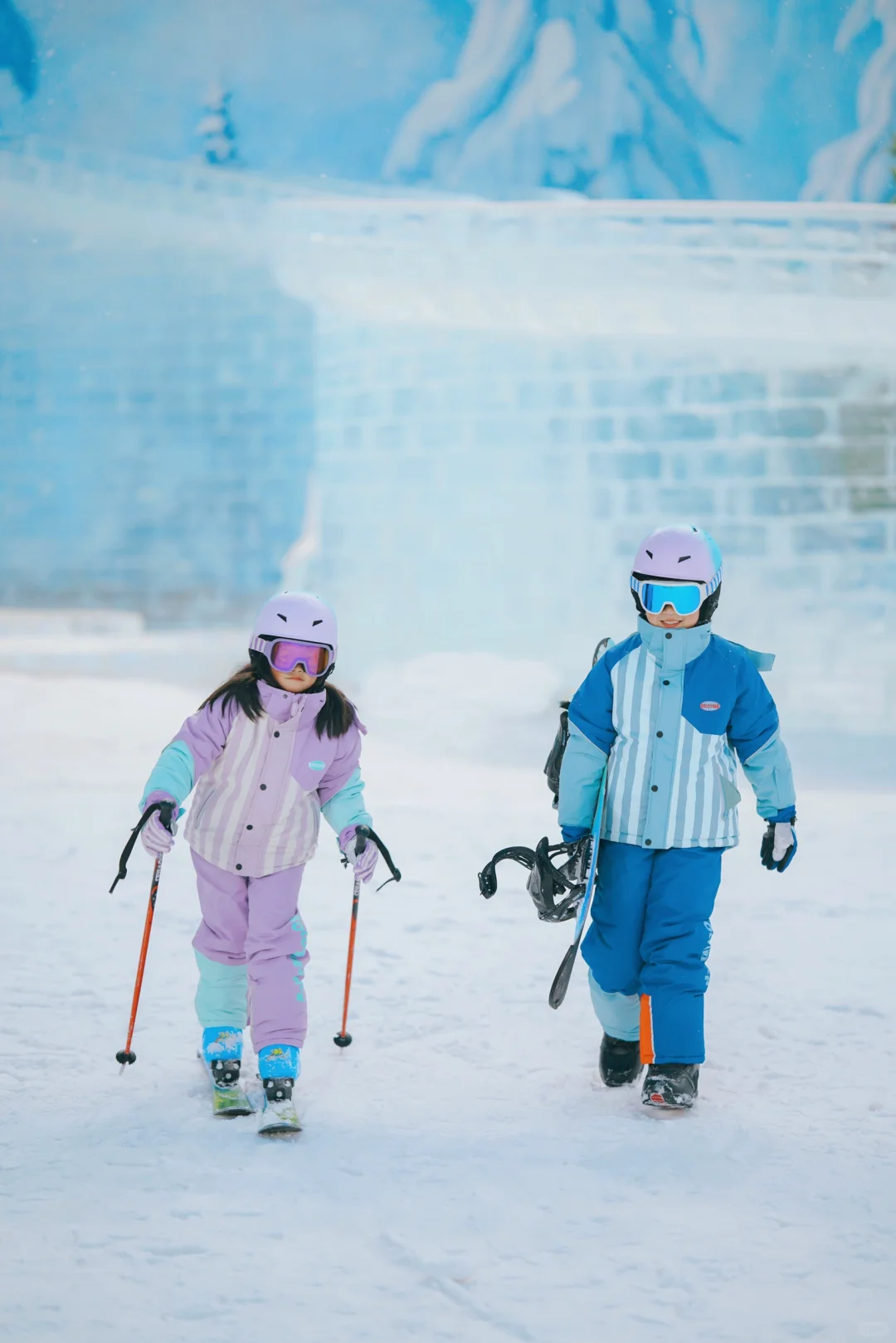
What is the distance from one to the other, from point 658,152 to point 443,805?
35.6 feet

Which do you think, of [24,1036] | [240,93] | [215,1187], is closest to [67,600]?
[240,93]

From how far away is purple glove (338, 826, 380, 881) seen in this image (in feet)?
7.27

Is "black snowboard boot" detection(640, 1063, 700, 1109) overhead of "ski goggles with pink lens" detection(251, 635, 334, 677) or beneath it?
beneath

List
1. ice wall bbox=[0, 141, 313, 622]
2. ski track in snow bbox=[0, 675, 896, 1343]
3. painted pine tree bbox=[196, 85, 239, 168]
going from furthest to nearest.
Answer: painted pine tree bbox=[196, 85, 239, 168] < ice wall bbox=[0, 141, 313, 622] < ski track in snow bbox=[0, 675, 896, 1343]

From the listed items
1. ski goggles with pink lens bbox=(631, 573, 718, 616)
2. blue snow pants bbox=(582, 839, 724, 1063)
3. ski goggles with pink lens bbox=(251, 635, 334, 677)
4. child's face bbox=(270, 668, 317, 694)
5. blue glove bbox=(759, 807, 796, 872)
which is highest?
ski goggles with pink lens bbox=(631, 573, 718, 616)

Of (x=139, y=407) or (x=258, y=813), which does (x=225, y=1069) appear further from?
(x=139, y=407)

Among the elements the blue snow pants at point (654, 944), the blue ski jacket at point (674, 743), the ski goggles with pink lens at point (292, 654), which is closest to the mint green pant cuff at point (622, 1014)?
the blue snow pants at point (654, 944)

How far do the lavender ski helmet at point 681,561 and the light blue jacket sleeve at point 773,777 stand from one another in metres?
0.23

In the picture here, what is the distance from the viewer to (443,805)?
16.3 ft

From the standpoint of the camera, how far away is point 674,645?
2229mm

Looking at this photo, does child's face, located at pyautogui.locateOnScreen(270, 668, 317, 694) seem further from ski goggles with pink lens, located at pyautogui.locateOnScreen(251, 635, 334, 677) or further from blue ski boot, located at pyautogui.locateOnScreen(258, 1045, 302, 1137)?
blue ski boot, located at pyautogui.locateOnScreen(258, 1045, 302, 1137)

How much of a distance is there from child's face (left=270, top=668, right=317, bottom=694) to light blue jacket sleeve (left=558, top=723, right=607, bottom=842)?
445 millimetres

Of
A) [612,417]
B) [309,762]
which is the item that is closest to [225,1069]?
[309,762]

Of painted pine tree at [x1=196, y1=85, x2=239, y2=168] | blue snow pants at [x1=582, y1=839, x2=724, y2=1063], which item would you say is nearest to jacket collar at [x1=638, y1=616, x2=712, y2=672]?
blue snow pants at [x1=582, y1=839, x2=724, y2=1063]
